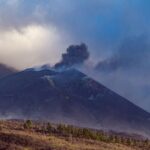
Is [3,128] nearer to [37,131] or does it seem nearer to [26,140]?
[37,131]

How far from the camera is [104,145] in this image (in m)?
Answer: 152

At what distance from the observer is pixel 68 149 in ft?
437

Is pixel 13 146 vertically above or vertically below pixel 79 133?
below

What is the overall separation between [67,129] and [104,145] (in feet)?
73.0

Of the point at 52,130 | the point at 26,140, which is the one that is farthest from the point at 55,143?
the point at 52,130

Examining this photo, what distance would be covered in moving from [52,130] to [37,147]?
36.4m

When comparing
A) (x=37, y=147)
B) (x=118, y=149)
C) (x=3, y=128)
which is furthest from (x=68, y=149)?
(x=3, y=128)

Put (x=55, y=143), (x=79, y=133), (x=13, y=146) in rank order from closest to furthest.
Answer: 1. (x=13, y=146)
2. (x=55, y=143)
3. (x=79, y=133)

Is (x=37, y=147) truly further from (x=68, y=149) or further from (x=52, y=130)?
(x=52, y=130)

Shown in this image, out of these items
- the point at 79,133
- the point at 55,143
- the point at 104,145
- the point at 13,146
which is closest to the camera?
the point at 13,146

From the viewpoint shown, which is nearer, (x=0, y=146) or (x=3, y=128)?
(x=0, y=146)

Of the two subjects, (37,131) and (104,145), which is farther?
(37,131)

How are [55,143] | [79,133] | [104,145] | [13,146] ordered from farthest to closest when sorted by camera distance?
[79,133]
[104,145]
[55,143]
[13,146]

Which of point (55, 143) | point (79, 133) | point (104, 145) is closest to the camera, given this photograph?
point (55, 143)
